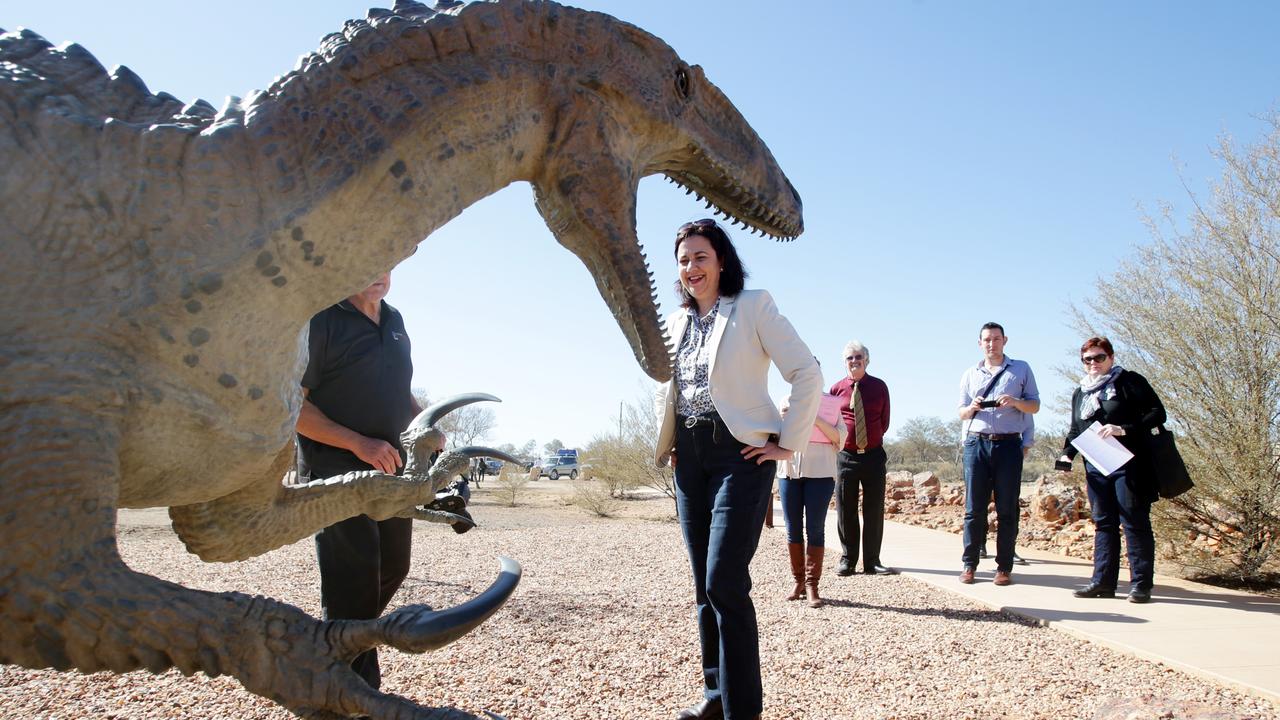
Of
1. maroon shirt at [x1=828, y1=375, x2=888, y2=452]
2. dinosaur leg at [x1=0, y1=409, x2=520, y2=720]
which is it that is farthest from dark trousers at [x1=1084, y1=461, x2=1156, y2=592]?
dinosaur leg at [x1=0, y1=409, x2=520, y2=720]

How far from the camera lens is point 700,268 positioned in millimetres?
3314

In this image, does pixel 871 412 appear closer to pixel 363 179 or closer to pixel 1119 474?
pixel 1119 474

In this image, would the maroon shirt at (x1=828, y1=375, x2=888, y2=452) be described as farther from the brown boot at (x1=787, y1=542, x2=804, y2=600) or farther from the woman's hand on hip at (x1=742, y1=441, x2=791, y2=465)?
the woman's hand on hip at (x1=742, y1=441, x2=791, y2=465)

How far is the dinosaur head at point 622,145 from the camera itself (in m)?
1.78

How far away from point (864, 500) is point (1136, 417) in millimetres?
2292

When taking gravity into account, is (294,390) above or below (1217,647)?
above

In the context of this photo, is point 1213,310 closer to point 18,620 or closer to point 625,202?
point 625,202

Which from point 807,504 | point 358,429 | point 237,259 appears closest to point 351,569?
point 358,429

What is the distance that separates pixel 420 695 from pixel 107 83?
3.07 metres

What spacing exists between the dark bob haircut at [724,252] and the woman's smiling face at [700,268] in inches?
0.9

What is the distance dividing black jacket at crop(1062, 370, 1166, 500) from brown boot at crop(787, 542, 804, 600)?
7.82ft

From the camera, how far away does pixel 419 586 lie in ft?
22.0

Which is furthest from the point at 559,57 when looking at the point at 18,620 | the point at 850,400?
the point at 850,400

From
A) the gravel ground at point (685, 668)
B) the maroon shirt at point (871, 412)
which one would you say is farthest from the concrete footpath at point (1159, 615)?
the maroon shirt at point (871, 412)
